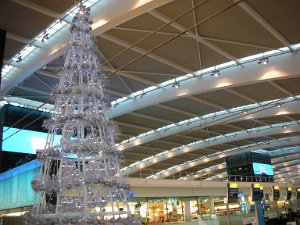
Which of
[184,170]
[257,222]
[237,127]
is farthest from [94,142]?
[184,170]

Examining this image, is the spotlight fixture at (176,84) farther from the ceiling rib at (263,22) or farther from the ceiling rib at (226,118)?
the ceiling rib at (263,22)

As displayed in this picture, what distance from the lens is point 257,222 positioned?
1930 cm

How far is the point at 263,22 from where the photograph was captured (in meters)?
12.6

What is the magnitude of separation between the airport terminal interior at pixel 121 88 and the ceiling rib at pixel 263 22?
0.04 metres

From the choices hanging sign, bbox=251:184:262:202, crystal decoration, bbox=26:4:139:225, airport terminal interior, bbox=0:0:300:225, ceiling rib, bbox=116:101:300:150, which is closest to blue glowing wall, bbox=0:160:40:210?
airport terminal interior, bbox=0:0:300:225

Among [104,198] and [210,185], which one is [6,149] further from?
[210,185]

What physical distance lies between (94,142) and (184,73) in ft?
36.5

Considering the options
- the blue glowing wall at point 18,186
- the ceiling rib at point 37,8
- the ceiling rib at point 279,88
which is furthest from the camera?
the ceiling rib at point 279,88

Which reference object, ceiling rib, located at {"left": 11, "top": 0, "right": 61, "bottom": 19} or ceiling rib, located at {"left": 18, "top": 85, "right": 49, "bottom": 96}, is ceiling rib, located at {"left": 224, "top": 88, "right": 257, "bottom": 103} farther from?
ceiling rib, located at {"left": 11, "top": 0, "right": 61, "bottom": 19}

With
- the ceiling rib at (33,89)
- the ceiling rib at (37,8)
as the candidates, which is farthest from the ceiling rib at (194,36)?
the ceiling rib at (33,89)

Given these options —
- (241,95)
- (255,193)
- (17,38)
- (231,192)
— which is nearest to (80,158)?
(17,38)

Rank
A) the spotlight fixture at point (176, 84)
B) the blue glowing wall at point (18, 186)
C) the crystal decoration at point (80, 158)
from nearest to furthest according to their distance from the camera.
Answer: the crystal decoration at point (80, 158)
the blue glowing wall at point (18, 186)
the spotlight fixture at point (176, 84)

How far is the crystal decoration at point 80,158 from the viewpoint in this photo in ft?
19.6

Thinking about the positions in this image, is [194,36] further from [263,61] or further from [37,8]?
[37,8]
